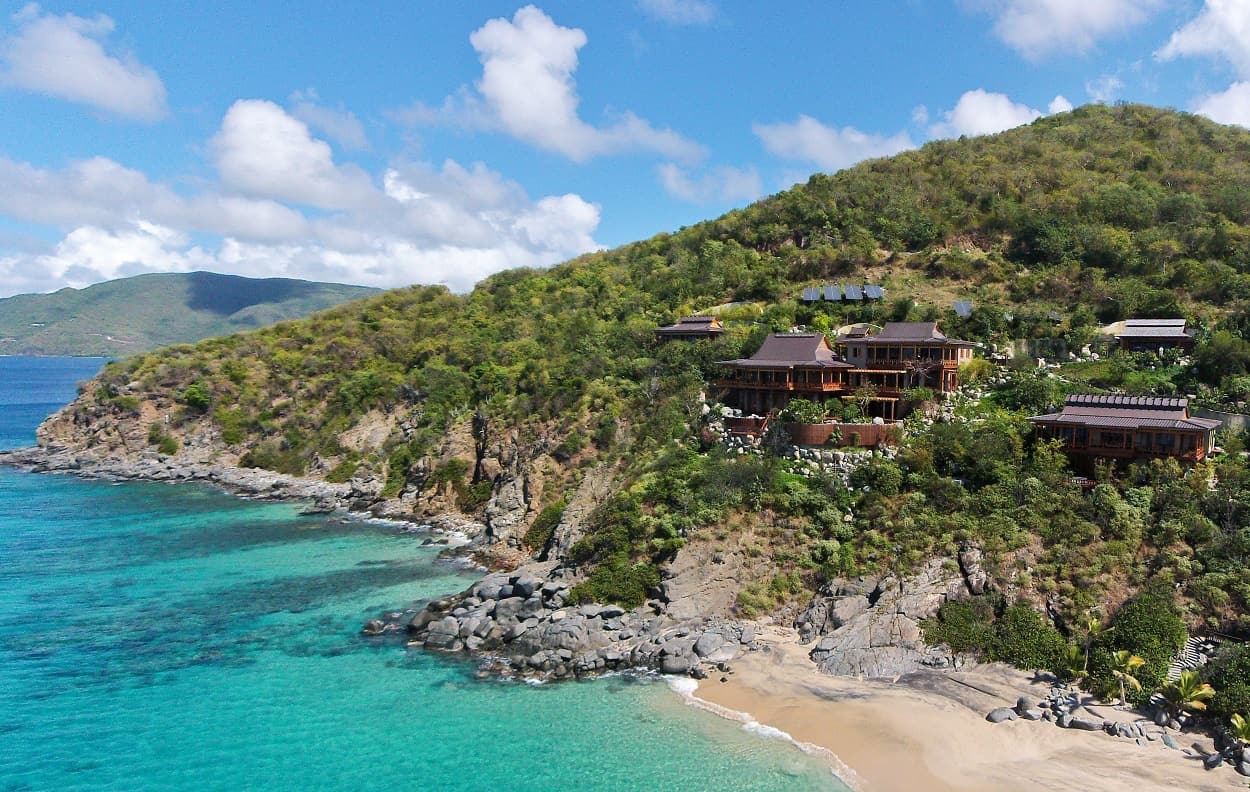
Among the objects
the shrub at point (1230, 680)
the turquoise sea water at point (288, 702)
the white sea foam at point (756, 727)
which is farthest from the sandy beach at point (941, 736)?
the turquoise sea water at point (288, 702)

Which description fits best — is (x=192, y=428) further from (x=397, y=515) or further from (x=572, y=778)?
(x=572, y=778)

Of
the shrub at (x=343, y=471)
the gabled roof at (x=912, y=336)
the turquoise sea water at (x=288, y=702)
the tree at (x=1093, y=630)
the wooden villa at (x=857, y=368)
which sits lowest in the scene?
the turquoise sea water at (x=288, y=702)

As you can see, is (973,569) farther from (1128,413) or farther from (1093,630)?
(1128,413)

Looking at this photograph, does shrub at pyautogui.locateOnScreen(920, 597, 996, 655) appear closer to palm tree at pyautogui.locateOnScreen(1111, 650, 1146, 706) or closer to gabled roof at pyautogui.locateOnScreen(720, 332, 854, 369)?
palm tree at pyautogui.locateOnScreen(1111, 650, 1146, 706)

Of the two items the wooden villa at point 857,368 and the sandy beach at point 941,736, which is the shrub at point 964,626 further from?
the wooden villa at point 857,368

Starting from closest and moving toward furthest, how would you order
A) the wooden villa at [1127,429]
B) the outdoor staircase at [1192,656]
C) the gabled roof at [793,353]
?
the outdoor staircase at [1192,656]
the wooden villa at [1127,429]
the gabled roof at [793,353]

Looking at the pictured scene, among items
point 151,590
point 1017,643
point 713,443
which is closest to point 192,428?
point 151,590
